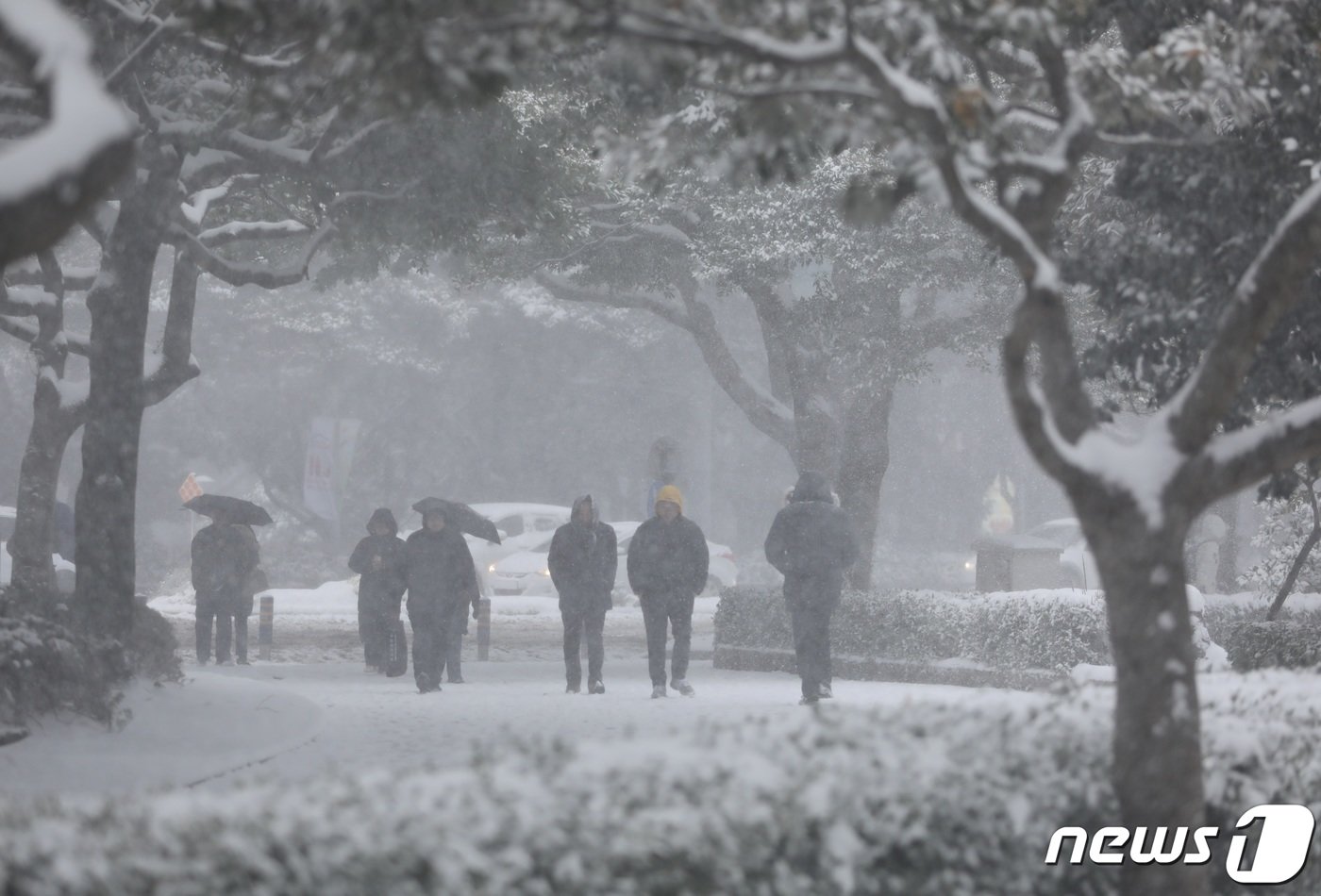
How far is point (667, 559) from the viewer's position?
48.5 ft

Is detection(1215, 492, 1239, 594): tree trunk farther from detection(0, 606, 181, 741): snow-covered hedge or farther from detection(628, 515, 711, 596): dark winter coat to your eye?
detection(0, 606, 181, 741): snow-covered hedge

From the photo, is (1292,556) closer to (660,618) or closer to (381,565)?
(660,618)

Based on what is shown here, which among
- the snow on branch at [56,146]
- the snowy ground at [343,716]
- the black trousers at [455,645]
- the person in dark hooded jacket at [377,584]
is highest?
the snow on branch at [56,146]

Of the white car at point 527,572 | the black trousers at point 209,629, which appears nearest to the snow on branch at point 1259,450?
the black trousers at point 209,629

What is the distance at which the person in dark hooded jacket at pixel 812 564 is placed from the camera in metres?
14.2

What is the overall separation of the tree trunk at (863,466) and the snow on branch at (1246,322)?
1531cm

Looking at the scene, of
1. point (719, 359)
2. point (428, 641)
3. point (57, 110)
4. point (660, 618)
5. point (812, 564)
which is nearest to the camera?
point (57, 110)

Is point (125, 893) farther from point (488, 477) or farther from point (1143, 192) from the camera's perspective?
point (488, 477)

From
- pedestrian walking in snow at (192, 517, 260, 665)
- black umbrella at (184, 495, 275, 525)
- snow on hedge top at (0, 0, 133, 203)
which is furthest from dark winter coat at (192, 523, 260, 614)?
snow on hedge top at (0, 0, 133, 203)

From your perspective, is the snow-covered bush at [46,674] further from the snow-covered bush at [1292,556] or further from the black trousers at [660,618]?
the snow-covered bush at [1292,556]

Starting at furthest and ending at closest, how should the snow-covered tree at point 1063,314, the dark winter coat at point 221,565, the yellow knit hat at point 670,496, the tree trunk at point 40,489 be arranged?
the dark winter coat at point 221,565, the tree trunk at point 40,489, the yellow knit hat at point 670,496, the snow-covered tree at point 1063,314

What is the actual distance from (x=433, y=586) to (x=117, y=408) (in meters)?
4.01

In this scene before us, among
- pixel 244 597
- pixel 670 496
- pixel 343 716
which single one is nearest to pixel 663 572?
pixel 670 496

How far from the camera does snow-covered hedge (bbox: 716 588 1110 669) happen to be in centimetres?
1573
